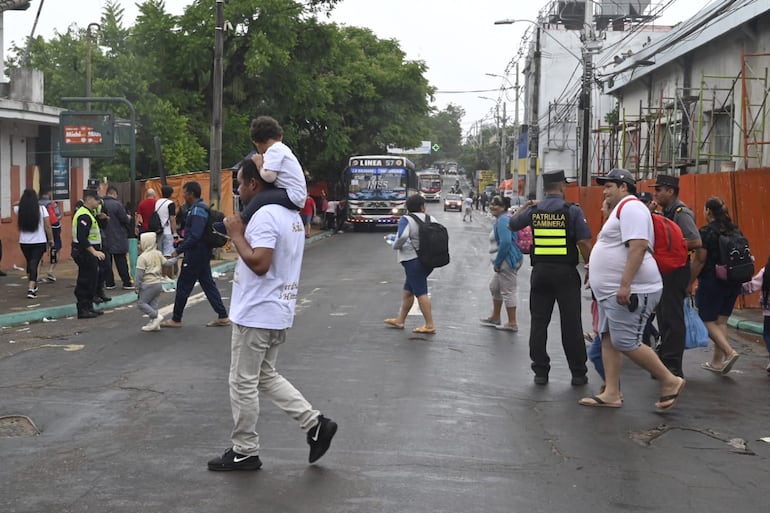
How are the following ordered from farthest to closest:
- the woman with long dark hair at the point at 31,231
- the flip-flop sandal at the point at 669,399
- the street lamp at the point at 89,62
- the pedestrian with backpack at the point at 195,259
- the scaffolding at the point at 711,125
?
the street lamp at the point at 89,62 < the scaffolding at the point at 711,125 < the woman with long dark hair at the point at 31,231 < the pedestrian with backpack at the point at 195,259 < the flip-flop sandal at the point at 669,399

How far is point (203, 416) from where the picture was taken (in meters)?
7.15

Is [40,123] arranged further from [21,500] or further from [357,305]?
[21,500]

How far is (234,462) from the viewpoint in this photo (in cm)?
567

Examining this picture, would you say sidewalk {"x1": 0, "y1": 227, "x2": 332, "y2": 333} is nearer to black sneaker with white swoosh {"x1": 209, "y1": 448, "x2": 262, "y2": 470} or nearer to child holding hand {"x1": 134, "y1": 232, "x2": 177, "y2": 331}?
child holding hand {"x1": 134, "y1": 232, "x2": 177, "y2": 331}

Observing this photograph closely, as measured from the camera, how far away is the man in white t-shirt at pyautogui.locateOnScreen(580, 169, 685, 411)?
733cm

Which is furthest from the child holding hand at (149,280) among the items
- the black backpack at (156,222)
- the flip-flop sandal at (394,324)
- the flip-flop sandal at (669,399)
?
the flip-flop sandal at (669,399)

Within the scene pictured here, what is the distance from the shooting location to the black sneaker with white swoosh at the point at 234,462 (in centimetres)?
567

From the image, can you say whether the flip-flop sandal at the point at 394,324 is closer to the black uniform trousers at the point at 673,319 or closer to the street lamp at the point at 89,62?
the black uniform trousers at the point at 673,319

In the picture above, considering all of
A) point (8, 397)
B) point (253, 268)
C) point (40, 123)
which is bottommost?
point (8, 397)

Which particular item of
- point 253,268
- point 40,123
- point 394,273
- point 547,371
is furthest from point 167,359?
point 40,123

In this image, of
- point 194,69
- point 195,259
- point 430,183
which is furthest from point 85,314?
point 430,183

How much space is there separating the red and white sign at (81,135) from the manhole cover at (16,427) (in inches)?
508

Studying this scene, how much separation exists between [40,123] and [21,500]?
17.9m

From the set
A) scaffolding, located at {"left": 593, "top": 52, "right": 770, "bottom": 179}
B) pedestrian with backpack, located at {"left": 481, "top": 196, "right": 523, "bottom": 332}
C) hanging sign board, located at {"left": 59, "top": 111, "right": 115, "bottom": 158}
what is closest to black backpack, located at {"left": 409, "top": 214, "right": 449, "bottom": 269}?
pedestrian with backpack, located at {"left": 481, "top": 196, "right": 523, "bottom": 332}
